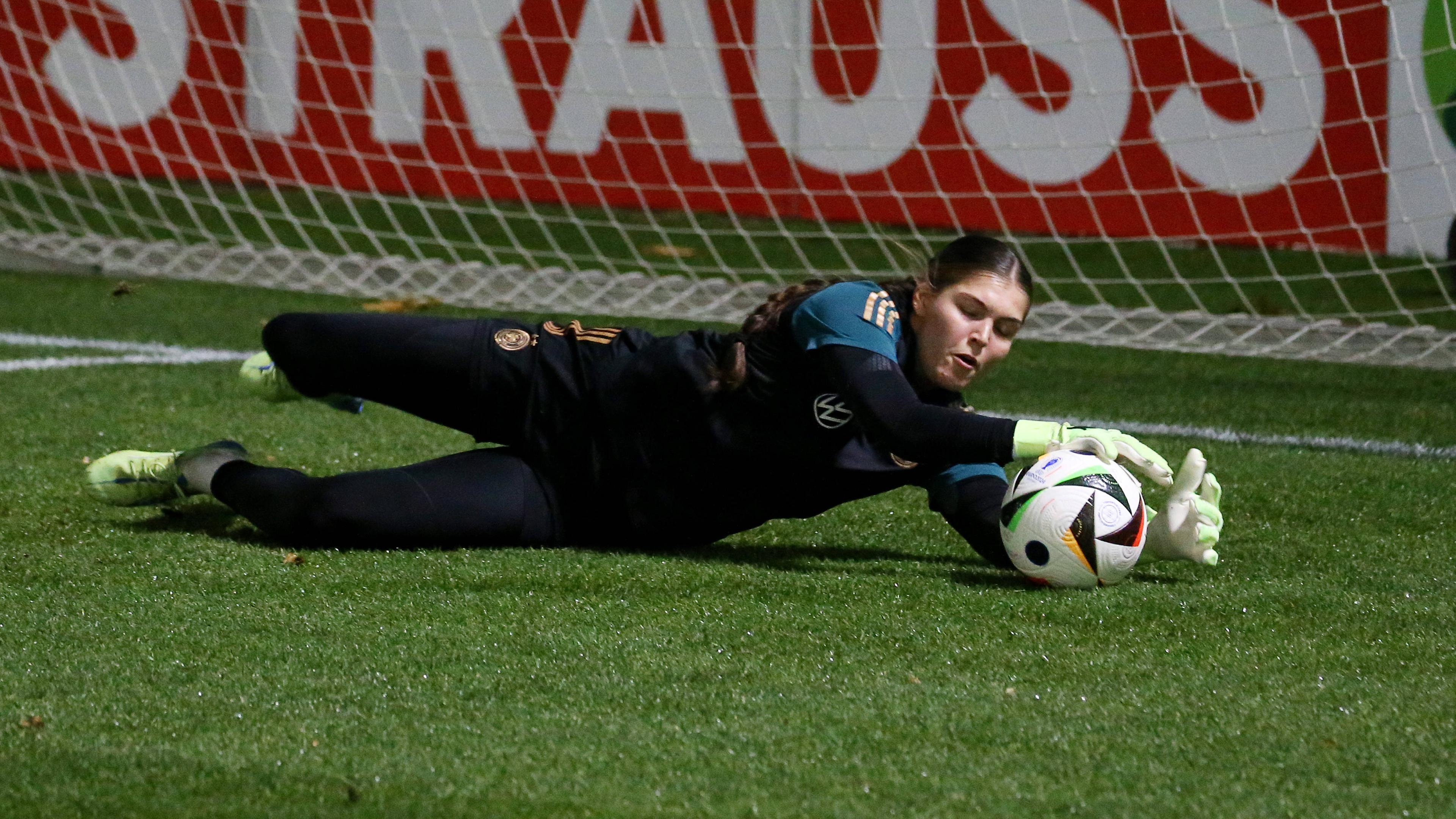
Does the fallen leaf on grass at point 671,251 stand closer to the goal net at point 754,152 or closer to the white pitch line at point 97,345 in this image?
the goal net at point 754,152

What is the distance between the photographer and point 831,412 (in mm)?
3230

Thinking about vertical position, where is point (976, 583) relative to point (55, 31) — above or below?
above

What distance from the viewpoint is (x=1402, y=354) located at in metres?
6.20

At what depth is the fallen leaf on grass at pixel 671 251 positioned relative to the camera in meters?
8.98

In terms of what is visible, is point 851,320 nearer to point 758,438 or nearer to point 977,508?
point 758,438

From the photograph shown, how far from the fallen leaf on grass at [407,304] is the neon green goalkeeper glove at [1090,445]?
192 inches

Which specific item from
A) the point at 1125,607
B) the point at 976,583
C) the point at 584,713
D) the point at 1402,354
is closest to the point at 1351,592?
the point at 1125,607

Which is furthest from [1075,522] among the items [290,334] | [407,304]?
[407,304]

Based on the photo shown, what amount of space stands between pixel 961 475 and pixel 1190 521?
0.48 m

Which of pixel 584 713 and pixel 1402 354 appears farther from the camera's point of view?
pixel 1402 354

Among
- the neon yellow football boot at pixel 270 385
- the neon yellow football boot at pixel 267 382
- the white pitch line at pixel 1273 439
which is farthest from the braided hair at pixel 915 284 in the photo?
the white pitch line at pixel 1273 439

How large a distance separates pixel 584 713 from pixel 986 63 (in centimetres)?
650

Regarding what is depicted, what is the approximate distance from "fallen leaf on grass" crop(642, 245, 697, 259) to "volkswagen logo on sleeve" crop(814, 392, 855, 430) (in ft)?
18.7

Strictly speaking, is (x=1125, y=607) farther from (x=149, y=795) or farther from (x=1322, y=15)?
(x=1322, y=15)
